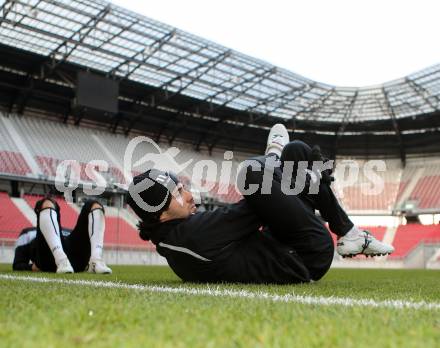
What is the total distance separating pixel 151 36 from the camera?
23031 millimetres

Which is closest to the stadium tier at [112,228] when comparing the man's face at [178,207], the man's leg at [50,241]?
the man's leg at [50,241]

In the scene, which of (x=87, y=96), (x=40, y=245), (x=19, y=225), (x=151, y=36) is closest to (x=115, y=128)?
(x=87, y=96)

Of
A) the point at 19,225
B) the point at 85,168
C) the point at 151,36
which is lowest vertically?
the point at 19,225

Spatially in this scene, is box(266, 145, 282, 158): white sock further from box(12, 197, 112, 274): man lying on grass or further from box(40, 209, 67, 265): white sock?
box(40, 209, 67, 265): white sock

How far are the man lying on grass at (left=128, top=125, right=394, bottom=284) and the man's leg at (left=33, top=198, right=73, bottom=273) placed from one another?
198 cm

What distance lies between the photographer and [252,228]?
3211mm

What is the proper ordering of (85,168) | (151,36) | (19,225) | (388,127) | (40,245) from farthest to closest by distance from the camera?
(388,127), (85,168), (151,36), (19,225), (40,245)

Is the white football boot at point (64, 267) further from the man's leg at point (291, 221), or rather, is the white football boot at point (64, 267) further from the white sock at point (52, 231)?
the man's leg at point (291, 221)

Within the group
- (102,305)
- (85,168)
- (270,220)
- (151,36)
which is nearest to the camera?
(102,305)

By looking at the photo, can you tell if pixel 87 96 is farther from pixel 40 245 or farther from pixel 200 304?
pixel 200 304

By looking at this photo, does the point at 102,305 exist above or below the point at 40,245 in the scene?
above

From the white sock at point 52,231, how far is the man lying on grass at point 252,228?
2068 mm

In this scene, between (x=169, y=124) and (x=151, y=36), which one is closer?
(x=151, y=36)

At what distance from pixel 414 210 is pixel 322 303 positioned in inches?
1294
